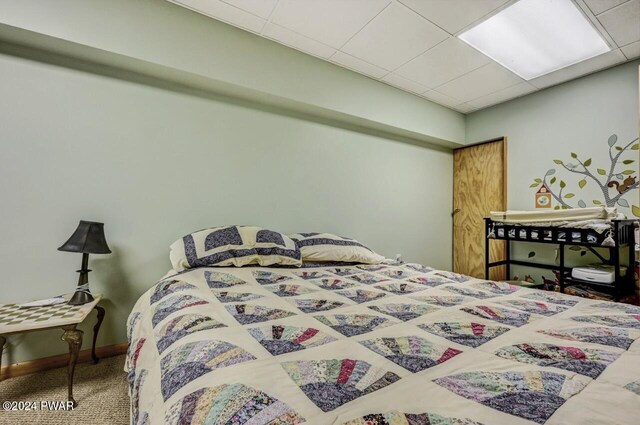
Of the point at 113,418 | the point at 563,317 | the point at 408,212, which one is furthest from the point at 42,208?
the point at 408,212

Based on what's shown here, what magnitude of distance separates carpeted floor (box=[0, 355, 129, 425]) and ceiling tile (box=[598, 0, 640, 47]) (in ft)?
12.9

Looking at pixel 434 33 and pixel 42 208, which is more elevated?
pixel 434 33

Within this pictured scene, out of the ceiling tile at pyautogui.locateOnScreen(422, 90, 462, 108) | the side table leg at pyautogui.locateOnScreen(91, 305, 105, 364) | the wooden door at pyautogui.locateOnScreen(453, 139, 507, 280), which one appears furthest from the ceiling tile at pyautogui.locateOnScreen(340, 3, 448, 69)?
the side table leg at pyautogui.locateOnScreen(91, 305, 105, 364)

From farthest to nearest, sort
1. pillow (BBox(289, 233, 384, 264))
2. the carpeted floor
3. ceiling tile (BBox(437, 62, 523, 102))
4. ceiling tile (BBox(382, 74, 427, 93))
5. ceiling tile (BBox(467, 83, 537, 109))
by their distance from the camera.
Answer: ceiling tile (BBox(467, 83, 537, 109)) → ceiling tile (BBox(382, 74, 427, 93)) → ceiling tile (BBox(437, 62, 523, 102)) → pillow (BBox(289, 233, 384, 264)) → the carpeted floor

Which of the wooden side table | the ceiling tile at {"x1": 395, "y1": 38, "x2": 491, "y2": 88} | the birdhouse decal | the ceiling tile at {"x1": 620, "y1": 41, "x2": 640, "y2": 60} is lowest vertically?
the wooden side table

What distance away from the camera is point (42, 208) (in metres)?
1.84

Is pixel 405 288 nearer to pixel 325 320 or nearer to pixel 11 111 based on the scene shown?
pixel 325 320

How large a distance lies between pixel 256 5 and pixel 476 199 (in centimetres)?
342

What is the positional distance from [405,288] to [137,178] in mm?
2038

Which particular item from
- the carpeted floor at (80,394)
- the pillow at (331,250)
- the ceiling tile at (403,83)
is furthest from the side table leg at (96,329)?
the ceiling tile at (403,83)

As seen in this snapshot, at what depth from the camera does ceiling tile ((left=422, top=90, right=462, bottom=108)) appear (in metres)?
3.36

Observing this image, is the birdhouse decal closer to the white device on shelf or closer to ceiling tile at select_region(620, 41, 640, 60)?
the white device on shelf

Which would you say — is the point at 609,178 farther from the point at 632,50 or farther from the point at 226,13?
the point at 226,13

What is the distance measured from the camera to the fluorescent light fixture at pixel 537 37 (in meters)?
2.05
